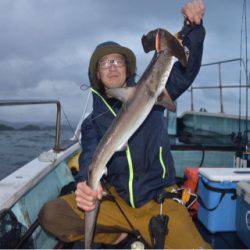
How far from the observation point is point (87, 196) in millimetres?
3277

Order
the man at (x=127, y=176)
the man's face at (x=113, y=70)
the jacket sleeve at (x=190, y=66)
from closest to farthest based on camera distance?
the jacket sleeve at (x=190, y=66) → the man at (x=127, y=176) → the man's face at (x=113, y=70)

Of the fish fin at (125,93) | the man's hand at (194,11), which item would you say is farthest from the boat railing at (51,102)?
the man's hand at (194,11)

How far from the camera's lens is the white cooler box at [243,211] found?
4.46 metres

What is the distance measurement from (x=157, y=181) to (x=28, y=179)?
155 cm

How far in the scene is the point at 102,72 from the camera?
14.8ft

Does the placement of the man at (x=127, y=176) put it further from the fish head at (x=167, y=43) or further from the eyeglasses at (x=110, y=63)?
the fish head at (x=167, y=43)

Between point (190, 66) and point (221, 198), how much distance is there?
2050mm

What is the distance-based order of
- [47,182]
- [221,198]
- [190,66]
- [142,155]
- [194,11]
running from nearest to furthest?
[194,11], [190,66], [142,155], [221,198], [47,182]

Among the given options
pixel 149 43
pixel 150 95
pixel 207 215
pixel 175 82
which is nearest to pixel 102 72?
pixel 175 82

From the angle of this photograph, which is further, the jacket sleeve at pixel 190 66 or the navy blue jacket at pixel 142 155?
the navy blue jacket at pixel 142 155

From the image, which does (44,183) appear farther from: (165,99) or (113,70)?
(165,99)

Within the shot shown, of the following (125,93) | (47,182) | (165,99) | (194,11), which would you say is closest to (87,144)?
(47,182)

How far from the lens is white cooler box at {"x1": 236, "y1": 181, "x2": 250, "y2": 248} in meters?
4.46

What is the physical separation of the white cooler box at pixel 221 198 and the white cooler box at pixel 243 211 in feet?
0.66
